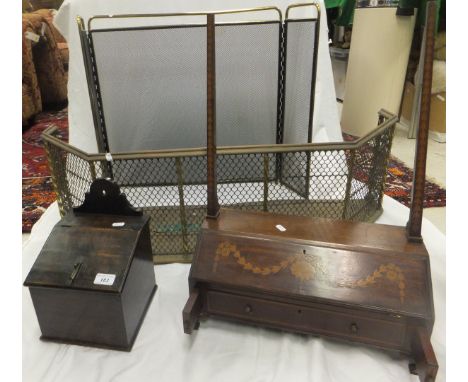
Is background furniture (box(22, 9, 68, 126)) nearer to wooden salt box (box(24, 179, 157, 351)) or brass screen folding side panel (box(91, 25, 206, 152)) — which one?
brass screen folding side panel (box(91, 25, 206, 152))

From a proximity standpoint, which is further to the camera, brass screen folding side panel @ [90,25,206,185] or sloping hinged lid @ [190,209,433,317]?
brass screen folding side panel @ [90,25,206,185]

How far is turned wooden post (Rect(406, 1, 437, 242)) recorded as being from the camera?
42.2 inches

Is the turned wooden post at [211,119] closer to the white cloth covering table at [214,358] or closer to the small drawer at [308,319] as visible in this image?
the small drawer at [308,319]

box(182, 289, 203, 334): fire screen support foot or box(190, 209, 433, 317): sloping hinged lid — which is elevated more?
box(190, 209, 433, 317): sloping hinged lid

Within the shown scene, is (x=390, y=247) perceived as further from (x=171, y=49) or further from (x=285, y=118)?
(x=171, y=49)

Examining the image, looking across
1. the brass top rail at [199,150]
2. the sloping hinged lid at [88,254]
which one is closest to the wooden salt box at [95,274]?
the sloping hinged lid at [88,254]

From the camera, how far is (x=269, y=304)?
3.92ft

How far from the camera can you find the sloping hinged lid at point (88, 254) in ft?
3.75

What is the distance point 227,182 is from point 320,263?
82cm

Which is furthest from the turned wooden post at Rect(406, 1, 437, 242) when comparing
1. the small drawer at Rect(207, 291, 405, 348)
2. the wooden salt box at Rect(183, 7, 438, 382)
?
the small drawer at Rect(207, 291, 405, 348)

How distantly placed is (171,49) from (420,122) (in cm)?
116

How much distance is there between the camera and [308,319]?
1184 mm

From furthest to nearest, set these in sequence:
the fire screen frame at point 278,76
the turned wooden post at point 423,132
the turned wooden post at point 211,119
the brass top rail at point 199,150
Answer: the fire screen frame at point 278,76 → the brass top rail at point 199,150 → the turned wooden post at point 211,119 → the turned wooden post at point 423,132

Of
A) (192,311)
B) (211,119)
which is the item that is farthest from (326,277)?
(211,119)
